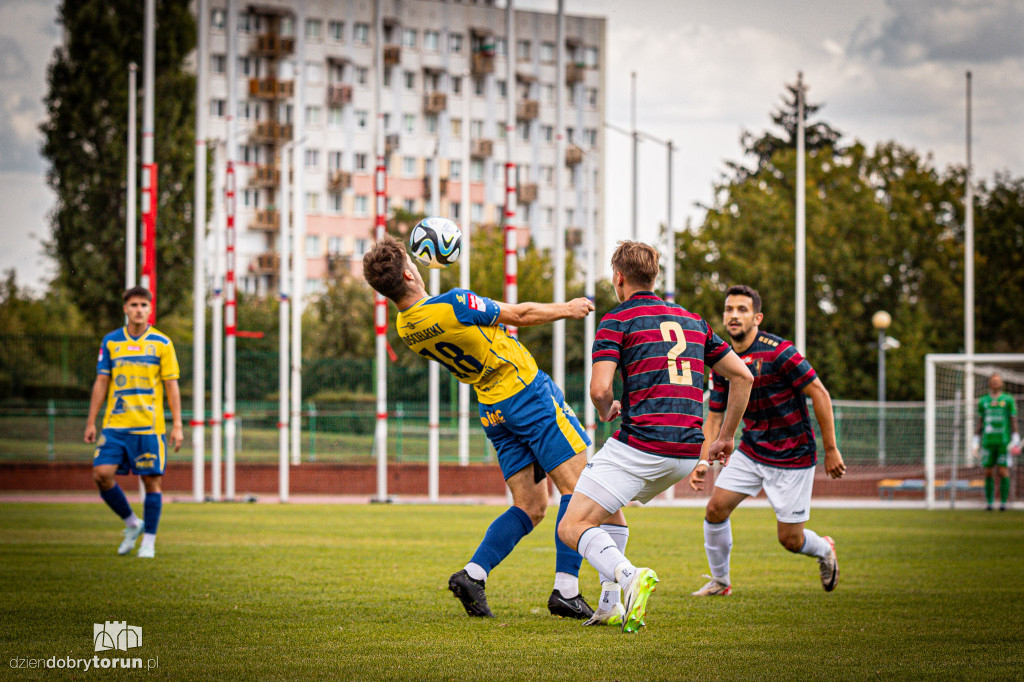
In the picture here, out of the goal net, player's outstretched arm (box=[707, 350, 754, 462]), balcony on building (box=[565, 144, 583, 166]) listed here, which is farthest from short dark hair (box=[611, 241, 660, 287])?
balcony on building (box=[565, 144, 583, 166])

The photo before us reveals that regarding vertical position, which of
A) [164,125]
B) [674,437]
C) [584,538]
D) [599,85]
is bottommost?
[584,538]

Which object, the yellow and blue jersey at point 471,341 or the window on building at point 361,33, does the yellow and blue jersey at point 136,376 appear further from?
the window on building at point 361,33

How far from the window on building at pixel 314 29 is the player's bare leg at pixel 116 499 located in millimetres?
60580

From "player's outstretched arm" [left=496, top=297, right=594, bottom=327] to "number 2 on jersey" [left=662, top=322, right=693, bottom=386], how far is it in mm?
434

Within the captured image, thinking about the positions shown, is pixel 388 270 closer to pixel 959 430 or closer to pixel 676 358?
pixel 676 358

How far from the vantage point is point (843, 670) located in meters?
5.14

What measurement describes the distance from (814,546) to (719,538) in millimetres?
664

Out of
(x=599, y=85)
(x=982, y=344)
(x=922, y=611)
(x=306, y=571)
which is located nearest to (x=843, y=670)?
(x=922, y=611)

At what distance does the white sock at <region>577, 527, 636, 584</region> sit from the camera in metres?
5.72

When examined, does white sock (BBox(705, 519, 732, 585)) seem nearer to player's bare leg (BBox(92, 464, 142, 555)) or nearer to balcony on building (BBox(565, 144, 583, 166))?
player's bare leg (BBox(92, 464, 142, 555))

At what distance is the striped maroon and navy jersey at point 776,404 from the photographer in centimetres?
757

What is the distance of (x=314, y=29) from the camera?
67.2 metres

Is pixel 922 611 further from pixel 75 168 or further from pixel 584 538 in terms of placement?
pixel 75 168

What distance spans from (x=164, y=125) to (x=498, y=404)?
116 feet
